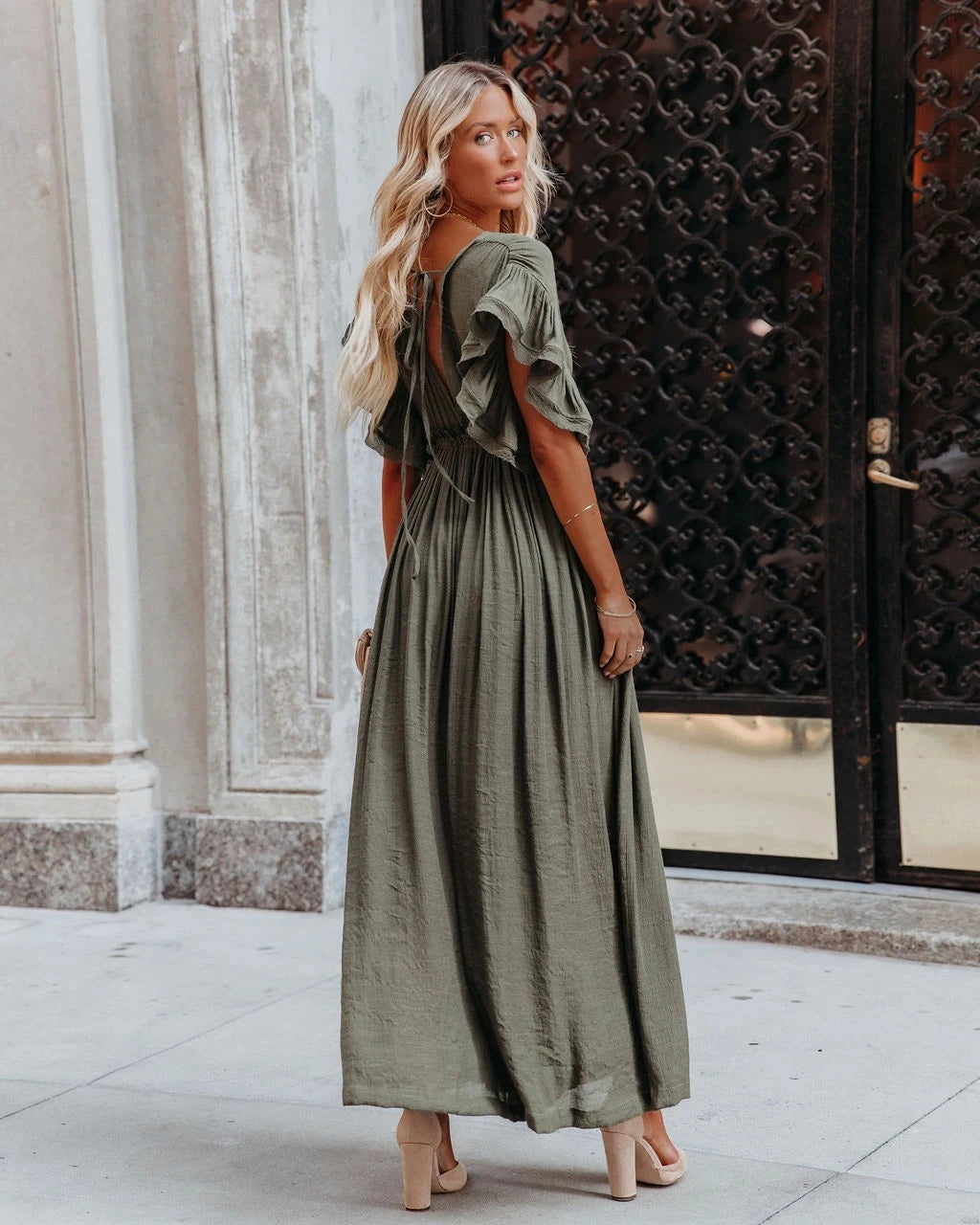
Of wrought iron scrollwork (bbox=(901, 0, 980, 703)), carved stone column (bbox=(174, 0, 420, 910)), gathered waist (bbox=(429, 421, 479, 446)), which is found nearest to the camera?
gathered waist (bbox=(429, 421, 479, 446))

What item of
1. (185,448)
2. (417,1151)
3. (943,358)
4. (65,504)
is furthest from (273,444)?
(417,1151)

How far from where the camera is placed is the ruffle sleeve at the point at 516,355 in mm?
2738

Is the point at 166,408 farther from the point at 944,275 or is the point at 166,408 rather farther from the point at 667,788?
the point at 944,275

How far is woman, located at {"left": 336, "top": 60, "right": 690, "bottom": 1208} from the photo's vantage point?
2.80 metres

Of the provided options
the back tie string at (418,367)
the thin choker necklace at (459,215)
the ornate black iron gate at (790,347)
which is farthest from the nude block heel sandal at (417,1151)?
the ornate black iron gate at (790,347)

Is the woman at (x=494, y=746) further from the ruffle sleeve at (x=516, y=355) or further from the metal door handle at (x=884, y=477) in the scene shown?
the metal door handle at (x=884, y=477)

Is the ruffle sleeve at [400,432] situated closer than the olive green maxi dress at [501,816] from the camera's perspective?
No

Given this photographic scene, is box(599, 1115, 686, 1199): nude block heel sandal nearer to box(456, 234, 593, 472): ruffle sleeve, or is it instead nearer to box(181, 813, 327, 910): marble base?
box(456, 234, 593, 472): ruffle sleeve

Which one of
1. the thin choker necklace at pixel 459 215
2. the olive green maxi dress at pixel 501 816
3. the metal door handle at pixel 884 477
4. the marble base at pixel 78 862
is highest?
the thin choker necklace at pixel 459 215

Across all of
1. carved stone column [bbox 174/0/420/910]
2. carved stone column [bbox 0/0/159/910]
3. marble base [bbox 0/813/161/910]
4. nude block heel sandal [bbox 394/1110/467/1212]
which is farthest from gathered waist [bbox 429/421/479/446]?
marble base [bbox 0/813/161/910]

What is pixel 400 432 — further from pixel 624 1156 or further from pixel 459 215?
pixel 624 1156

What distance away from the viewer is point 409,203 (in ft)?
9.41

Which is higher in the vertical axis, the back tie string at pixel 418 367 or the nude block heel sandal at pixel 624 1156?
the back tie string at pixel 418 367

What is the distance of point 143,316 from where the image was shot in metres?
5.50
